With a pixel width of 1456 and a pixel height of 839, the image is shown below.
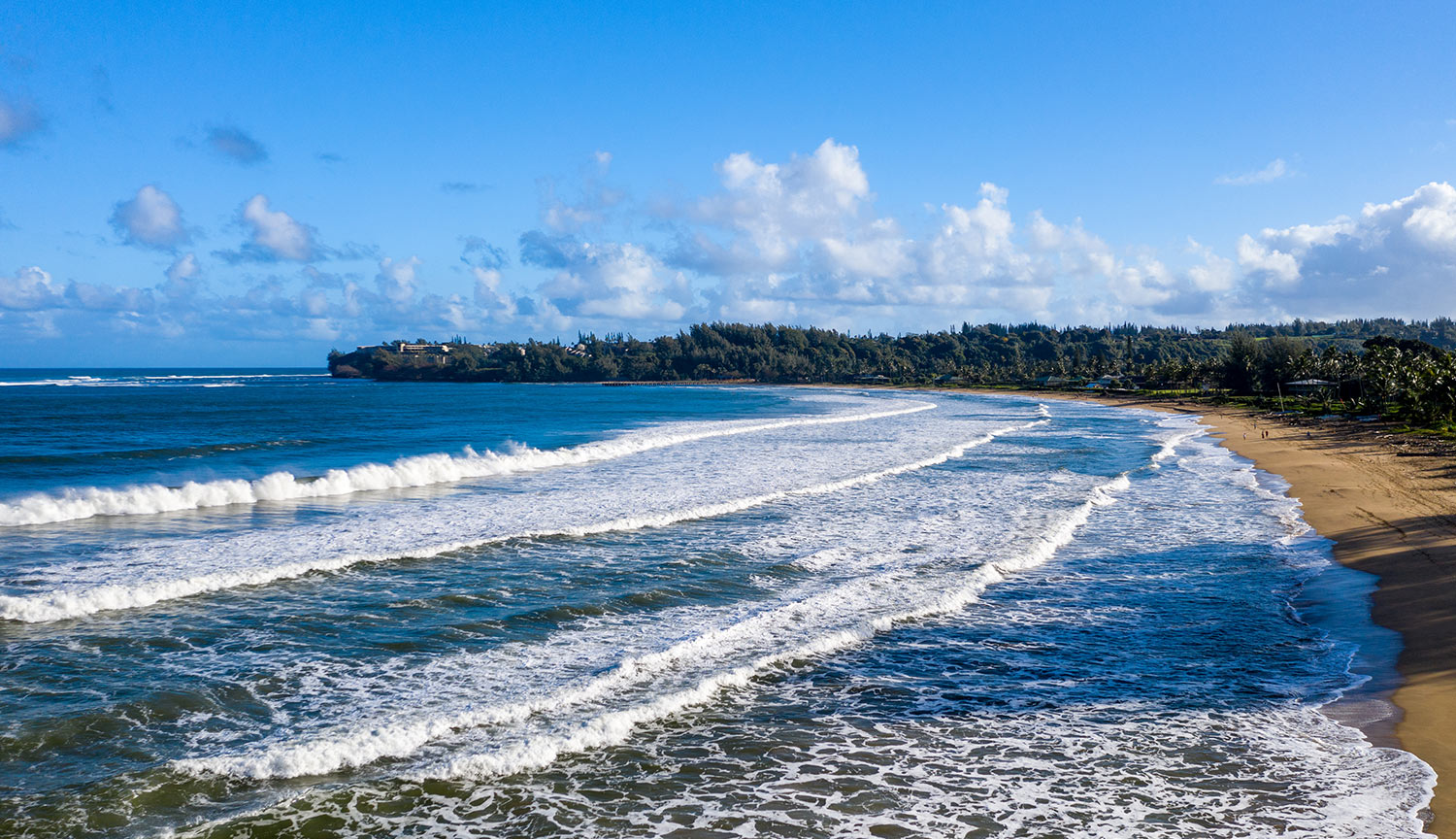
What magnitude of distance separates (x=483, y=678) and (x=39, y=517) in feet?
51.6

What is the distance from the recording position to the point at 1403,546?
1438 cm

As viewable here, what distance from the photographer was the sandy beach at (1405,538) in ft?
23.7

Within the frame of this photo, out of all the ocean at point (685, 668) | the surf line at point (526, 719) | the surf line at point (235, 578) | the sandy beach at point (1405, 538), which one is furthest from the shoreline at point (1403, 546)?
the surf line at point (235, 578)

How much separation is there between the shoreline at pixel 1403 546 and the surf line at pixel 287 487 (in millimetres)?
21744

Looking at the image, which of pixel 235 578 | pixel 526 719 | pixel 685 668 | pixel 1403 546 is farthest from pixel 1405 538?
pixel 235 578

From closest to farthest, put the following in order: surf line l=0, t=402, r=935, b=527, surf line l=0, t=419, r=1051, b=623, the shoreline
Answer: the shoreline
surf line l=0, t=419, r=1051, b=623
surf line l=0, t=402, r=935, b=527

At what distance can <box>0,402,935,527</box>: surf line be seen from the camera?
1858 centimetres

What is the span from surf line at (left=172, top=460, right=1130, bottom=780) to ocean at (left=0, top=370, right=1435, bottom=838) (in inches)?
1.3

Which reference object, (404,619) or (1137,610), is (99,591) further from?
(1137,610)

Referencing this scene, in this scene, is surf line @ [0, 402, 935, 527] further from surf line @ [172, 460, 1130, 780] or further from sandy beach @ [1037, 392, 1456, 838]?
sandy beach @ [1037, 392, 1456, 838]

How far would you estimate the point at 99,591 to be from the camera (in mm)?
11359

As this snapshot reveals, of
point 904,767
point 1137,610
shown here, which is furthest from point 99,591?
point 1137,610

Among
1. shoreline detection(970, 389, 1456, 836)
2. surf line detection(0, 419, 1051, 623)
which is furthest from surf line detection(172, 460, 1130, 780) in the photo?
surf line detection(0, 419, 1051, 623)

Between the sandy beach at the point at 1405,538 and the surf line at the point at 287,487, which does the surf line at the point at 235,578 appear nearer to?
the surf line at the point at 287,487
